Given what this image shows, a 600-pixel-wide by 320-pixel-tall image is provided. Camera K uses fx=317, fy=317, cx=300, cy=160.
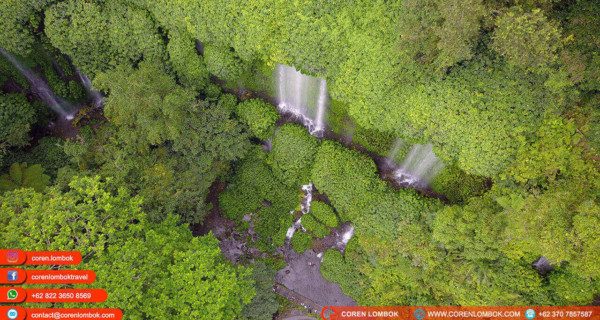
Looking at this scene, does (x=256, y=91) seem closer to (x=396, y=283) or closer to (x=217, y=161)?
(x=217, y=161)

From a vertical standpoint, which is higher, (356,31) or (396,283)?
(356,31)

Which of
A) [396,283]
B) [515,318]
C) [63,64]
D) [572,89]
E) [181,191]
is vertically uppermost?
[63,64]

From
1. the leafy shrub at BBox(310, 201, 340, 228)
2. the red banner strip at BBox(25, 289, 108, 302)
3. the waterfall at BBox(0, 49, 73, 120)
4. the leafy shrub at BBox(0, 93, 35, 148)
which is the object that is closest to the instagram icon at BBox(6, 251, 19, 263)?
the red banner strip at BBox(25, 289, 108, 302)

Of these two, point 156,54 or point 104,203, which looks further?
point 156,54

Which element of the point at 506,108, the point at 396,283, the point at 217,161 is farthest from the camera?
the point at 217,161

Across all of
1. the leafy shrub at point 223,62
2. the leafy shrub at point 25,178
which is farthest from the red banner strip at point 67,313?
the leafy shrub at point 223,62

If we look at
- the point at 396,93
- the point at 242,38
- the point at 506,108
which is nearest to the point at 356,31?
the point at 396,93

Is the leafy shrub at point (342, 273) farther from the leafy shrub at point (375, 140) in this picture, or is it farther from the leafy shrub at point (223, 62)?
the leafy shrub at point (223, 62)
